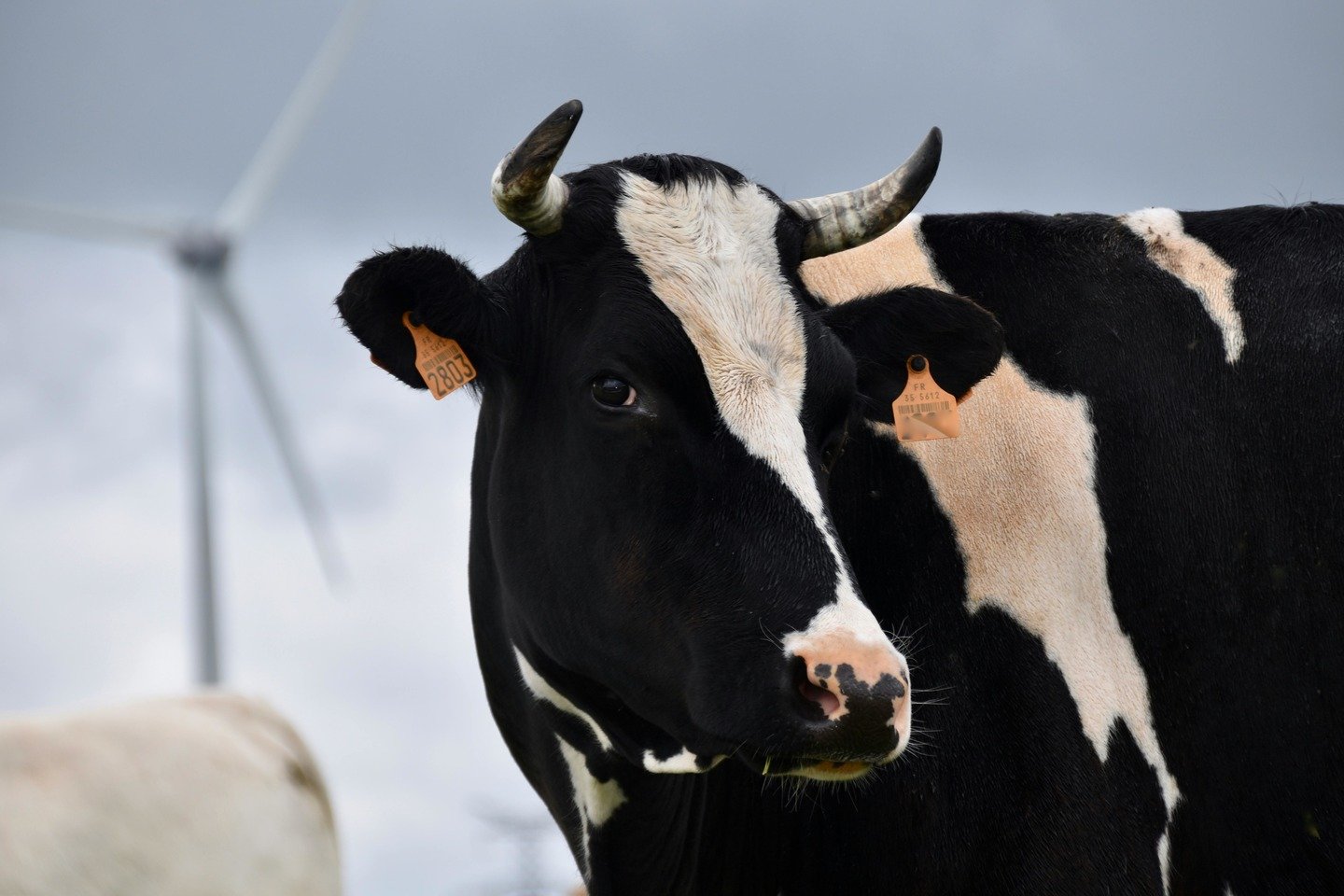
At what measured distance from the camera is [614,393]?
5352 mm

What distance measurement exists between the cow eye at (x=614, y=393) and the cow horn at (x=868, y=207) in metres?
1.41

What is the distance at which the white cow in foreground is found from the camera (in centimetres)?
189

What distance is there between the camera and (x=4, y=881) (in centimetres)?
188

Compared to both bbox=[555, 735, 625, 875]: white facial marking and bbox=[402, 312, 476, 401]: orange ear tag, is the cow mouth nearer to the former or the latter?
bbox=[555, 735, 625, 875]: white facial marking

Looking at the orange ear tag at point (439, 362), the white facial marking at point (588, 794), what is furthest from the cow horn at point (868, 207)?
the white facial marking at point (588, 794)

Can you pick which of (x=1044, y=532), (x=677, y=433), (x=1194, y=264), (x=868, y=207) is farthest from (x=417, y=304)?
(x=1194, y=264)

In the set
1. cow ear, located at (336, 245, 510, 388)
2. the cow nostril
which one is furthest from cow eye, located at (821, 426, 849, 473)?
cow ear, located at (336, 245, 510, 388)

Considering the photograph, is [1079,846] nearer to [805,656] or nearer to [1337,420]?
[805,656]

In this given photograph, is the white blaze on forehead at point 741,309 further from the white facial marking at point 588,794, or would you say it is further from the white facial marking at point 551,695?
the white facial marking at point 588,794

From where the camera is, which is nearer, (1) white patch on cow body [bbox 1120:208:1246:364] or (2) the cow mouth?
(2) the cow mouth

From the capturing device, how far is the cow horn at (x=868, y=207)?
249 inches

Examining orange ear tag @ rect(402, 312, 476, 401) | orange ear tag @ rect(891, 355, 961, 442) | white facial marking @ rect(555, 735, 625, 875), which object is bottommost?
white facial marking @ rect(555, 735, 625, 875)

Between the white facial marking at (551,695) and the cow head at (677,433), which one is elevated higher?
the cow head at (677,433)

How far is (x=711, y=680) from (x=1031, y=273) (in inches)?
116
